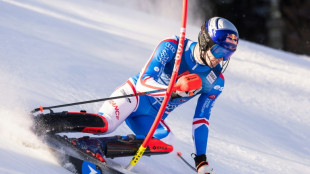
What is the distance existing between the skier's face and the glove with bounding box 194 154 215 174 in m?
0.73

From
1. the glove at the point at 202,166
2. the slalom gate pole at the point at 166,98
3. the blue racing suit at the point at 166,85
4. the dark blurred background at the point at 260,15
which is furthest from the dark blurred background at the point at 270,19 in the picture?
the slalom gate pole at the point at 166,98

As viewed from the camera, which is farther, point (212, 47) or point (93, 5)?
point (93, 5)

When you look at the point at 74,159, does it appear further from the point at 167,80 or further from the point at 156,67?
the point at 167,80

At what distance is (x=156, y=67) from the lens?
3.92 metres

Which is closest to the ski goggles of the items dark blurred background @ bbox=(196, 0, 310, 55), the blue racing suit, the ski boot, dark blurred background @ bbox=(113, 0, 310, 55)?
the blue racing suit

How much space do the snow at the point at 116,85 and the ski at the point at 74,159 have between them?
63 millimetres

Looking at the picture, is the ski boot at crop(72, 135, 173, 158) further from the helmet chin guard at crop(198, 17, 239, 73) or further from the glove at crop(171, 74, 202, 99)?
the helmet chin guard at crop(198, 17, 239, 73)

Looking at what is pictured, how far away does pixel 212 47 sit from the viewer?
3977 mm

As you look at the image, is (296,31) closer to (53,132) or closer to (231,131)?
(231,131)

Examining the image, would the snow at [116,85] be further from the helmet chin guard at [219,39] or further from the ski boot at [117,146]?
the helmet chin guard at [219,39]

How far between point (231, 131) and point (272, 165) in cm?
80

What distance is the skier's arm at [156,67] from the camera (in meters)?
3.82

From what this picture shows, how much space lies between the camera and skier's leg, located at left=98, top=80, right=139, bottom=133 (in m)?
3.83

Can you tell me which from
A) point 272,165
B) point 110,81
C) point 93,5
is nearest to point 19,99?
point 110,81
